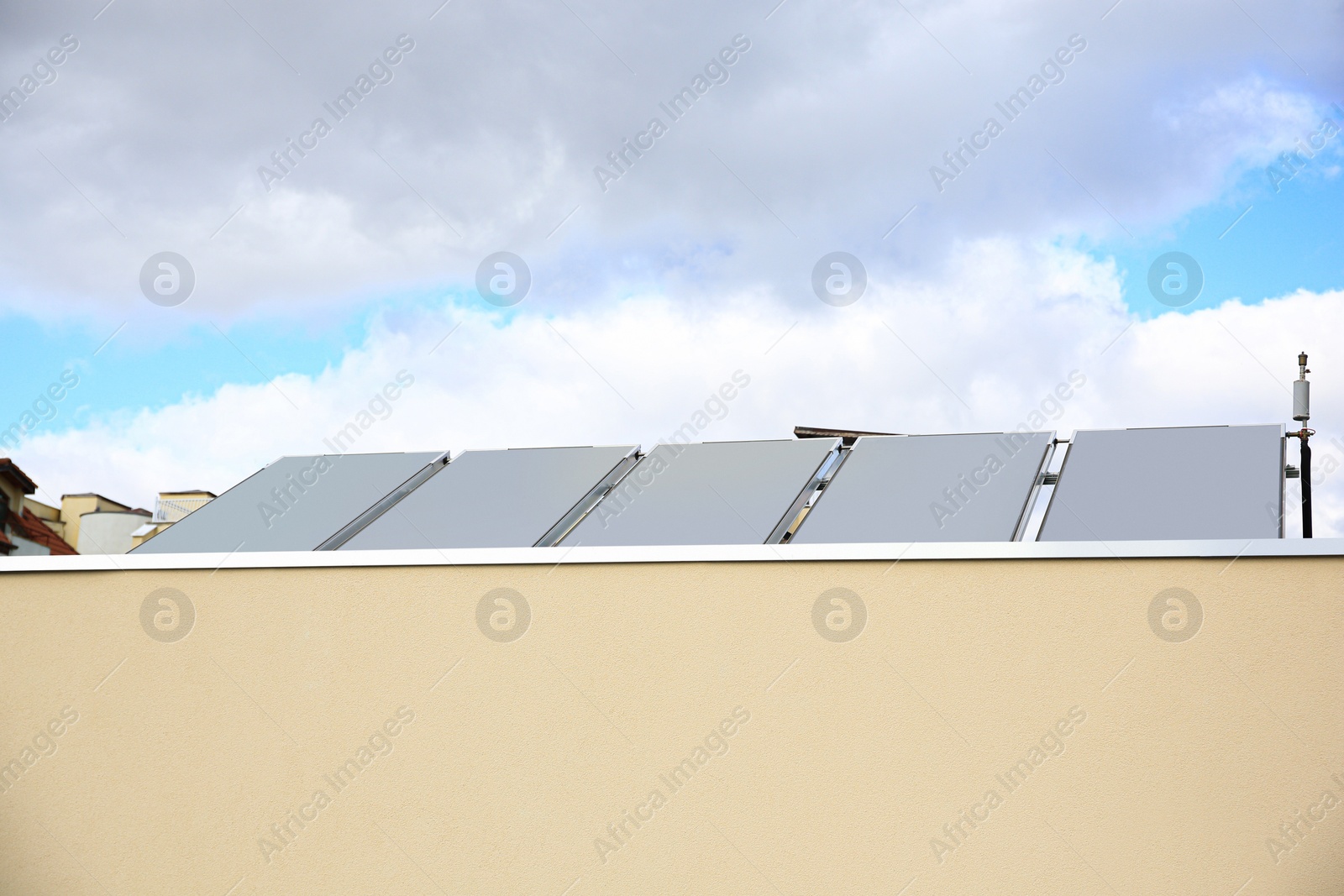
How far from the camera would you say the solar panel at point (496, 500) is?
5.78 meters

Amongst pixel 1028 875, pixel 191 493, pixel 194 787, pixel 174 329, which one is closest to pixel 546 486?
pixel 194 787

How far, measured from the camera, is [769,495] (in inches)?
226

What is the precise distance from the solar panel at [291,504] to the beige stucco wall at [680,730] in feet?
1.27

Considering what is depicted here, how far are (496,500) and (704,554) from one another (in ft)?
6.24

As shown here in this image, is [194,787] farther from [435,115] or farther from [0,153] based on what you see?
[0,153]

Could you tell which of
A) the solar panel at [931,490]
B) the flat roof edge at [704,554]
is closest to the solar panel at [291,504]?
the flat roof edge at [704,554]

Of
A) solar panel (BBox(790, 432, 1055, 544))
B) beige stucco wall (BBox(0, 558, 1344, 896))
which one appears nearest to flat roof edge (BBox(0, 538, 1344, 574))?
beige stucco wall (BBox(0, 558, 1344, 896))

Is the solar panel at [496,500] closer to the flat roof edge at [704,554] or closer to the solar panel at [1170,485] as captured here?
the flat roof edge at [704,554]

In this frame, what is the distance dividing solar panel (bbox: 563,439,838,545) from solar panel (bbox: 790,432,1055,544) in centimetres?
27

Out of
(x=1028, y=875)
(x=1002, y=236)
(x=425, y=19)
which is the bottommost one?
(x=1028, y=875)

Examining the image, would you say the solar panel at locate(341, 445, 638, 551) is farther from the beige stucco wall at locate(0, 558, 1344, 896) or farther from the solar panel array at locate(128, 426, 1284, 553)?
the beige stucco wall at locate(0, 558, 1344, 896)

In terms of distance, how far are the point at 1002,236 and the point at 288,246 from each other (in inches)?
303

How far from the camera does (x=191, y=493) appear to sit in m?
19.8

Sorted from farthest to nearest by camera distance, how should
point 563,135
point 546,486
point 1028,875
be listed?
point 563,135 → point 546,486 → point 1028,875
